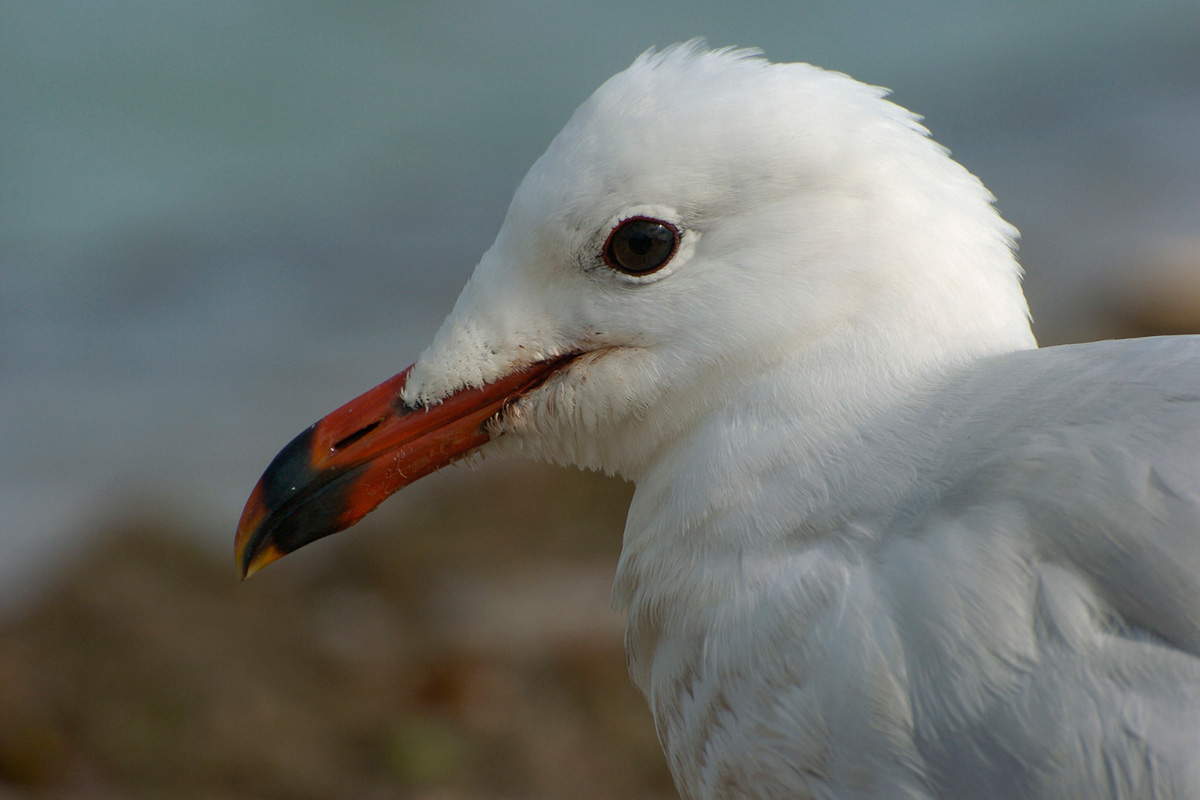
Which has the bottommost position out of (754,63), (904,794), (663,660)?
(904,794)

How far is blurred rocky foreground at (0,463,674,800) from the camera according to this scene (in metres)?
4.57

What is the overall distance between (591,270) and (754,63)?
0.51 metres

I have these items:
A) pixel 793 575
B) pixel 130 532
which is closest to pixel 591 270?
pixel 793 575

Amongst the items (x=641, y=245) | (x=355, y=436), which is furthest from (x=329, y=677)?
(x=641, y=245)

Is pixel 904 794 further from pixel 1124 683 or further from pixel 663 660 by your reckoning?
pixel 663 660

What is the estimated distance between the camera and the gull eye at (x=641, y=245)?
7.22 feet

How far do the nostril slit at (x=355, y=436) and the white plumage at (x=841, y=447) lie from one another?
92 millimetres

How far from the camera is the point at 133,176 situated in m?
14.8

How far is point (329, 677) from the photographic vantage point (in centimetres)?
502

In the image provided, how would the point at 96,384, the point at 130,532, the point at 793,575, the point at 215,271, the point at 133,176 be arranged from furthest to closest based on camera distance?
the point at 133,176 → the point at 215,271 → the point at 96,384 → the point at 130,532 → the point at 793,575

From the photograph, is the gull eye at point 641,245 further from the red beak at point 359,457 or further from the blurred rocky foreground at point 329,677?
the blurred rocky foreground at point 329,677

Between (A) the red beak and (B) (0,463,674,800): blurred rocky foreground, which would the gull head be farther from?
(B) (0,463,674,800): blurred rocky foreground

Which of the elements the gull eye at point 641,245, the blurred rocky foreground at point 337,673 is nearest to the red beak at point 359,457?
the gull eye at point 641,245

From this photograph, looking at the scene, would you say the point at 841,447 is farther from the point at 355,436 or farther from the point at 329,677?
the point at 329,677
